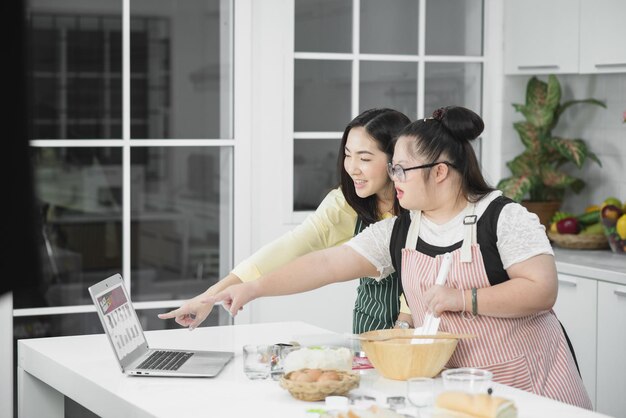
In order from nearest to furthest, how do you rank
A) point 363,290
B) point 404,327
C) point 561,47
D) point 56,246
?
point 404,327, point 363,290, point 56,246, point 561,47

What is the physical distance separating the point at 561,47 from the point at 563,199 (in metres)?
0.80

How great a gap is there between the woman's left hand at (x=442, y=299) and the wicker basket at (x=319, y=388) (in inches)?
11.6

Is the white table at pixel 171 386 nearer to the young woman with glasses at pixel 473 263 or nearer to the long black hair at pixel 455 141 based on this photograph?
the young woman with glasses at pixel 473 263

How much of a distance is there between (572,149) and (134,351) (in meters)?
2.62

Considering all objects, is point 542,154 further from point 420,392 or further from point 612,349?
point 420,392

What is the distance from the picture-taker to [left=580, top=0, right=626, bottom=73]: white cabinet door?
12.9ft

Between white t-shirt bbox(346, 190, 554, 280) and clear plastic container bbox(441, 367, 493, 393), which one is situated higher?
white t-shirt bbox(346, 190, 554, 280)

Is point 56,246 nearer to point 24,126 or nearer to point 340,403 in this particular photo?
point 340,403

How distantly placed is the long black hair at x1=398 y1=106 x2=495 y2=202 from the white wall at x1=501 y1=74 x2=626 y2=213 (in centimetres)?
226

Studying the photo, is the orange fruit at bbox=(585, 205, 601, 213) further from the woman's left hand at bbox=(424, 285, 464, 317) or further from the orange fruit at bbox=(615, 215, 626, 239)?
the woman's left hand at bbox=(424, 285, 464, 317)

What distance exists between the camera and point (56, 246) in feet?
13.0

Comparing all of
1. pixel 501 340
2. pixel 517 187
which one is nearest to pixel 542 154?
pixel 517 187

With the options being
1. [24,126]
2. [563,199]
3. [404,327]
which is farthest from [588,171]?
[24,126]

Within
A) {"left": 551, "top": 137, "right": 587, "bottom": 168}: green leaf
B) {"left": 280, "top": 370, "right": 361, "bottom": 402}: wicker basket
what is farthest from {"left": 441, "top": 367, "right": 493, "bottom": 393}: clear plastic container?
{"left": 551, "top": 137, "right": 587, "bottom": 168}: green leaf
